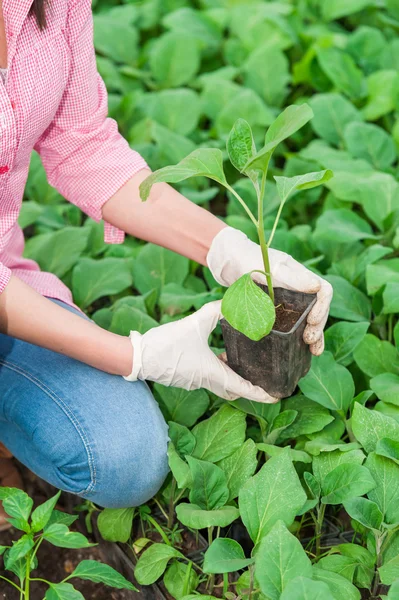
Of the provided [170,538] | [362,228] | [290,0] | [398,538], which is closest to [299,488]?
[398,538]

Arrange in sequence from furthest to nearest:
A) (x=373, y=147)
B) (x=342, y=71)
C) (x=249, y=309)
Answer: (x=342, y=71), (x=373, y=147), (x=249, y=309)

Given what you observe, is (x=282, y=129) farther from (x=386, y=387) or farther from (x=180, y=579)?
(x=180, y=579)

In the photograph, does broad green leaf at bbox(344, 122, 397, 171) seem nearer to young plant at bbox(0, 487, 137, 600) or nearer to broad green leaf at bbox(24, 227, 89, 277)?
broad green leaf at bbox(24, 227, 89, 277)

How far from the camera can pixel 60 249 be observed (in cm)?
174

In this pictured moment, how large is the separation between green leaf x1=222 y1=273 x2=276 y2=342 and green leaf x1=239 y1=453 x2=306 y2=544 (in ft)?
0.62

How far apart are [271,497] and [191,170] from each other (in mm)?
440

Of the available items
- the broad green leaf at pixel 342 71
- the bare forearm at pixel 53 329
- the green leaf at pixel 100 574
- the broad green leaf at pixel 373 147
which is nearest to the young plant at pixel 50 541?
the green leaf at pixel 100 574

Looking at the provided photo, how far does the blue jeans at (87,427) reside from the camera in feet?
4.00

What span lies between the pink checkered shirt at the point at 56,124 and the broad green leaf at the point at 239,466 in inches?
16.5

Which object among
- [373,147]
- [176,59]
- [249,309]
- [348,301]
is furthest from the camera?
[176,59]

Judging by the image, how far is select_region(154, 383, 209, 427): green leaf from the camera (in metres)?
1.37

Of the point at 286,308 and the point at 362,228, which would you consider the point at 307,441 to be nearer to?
the point at 286,308

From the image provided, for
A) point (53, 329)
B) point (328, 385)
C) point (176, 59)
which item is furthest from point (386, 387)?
point (176, 59)

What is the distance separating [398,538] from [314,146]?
107 cm
